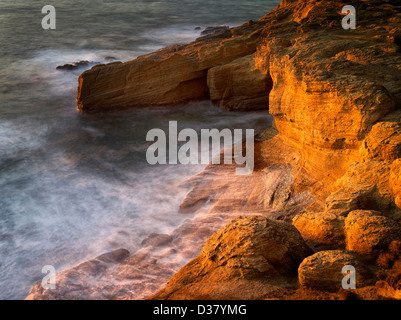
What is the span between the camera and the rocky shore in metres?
5.69

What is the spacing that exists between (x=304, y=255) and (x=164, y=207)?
4.02 metres

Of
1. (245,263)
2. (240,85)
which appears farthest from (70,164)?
(245,263)

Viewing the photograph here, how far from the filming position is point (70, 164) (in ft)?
38.4

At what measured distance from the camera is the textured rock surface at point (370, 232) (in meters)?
5.70

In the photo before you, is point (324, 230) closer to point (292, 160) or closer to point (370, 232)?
point (370, 232)

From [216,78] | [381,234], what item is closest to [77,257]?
[381,234]

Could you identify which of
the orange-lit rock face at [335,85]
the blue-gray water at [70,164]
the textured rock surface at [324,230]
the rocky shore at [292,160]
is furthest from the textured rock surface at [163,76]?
the textured rock surface at [324,230]

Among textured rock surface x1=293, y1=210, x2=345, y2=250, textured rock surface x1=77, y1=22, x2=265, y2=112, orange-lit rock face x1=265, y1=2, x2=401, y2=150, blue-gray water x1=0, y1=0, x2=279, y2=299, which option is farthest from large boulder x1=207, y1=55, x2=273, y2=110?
textured rock surface x1=293, y1=210, x2=345, y2=250

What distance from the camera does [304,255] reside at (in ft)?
19.7

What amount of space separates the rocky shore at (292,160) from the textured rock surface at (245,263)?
17 millimetres

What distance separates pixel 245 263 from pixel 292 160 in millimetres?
4112

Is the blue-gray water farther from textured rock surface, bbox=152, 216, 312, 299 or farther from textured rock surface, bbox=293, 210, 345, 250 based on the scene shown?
textured rock surface, bbox=293, 210, 345, 250

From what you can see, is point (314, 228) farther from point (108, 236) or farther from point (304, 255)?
point (108, 236)

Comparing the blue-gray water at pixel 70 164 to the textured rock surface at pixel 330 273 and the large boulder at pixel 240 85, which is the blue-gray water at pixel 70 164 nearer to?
the large boulder at pixel 240 85
